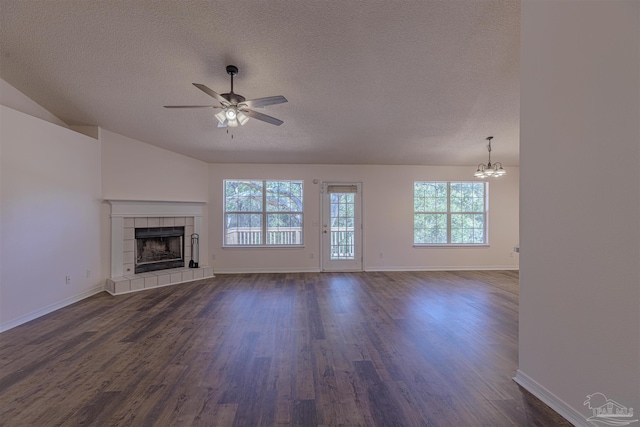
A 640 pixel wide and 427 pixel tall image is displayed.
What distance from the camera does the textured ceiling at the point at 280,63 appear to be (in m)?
2.23

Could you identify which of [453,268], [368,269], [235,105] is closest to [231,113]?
[235,105]

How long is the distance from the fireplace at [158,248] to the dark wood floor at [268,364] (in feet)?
3.52

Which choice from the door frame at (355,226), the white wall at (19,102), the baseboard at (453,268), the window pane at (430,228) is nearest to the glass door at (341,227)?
the door frame at (355,226)

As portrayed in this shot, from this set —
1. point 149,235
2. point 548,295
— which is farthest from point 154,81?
point 548,295

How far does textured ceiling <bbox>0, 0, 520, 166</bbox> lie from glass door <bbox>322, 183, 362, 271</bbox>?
1644 millimetres

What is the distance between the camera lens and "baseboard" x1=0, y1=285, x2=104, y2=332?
283 centimetres

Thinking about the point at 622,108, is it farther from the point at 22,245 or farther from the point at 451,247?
the point at 22,245

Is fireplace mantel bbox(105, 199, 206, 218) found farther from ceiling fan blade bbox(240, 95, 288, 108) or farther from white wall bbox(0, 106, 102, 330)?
ceiling fan blade bbox(240, 95, 288, 108)

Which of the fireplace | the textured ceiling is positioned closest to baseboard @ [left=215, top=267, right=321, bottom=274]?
the fireplace

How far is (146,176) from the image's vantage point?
4660mm

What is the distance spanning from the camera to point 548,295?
5.57ft

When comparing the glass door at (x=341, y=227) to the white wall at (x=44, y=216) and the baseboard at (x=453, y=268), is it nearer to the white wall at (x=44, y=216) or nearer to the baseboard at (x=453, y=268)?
the baseboard at (x=453, y=268)

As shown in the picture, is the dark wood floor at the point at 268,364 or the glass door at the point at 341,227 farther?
the glass door at the point at 341,227

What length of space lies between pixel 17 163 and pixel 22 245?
0.95 meters
